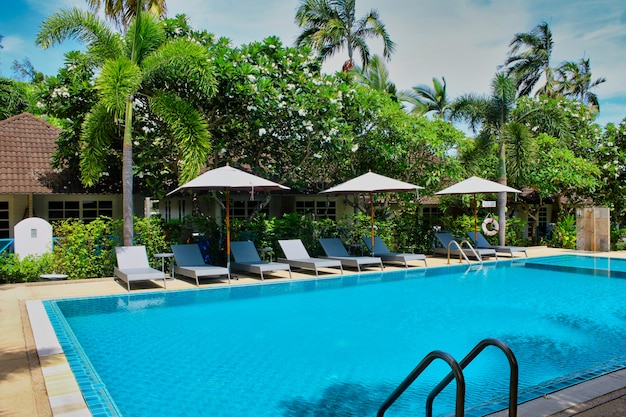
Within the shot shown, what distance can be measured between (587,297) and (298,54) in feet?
35.5

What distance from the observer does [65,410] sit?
5047 millimetres

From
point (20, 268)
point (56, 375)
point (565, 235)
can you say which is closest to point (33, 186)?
point (20, 268)

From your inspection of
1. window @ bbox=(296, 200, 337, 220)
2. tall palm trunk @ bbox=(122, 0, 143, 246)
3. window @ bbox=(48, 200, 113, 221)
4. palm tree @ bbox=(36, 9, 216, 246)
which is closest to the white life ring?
window @ bbox=(296, 200, 337, 220)

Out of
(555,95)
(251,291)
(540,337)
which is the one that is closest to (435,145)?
(251,291)

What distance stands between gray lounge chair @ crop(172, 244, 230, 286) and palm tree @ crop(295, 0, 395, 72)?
55.2ft

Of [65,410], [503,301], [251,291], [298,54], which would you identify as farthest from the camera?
[298,54]

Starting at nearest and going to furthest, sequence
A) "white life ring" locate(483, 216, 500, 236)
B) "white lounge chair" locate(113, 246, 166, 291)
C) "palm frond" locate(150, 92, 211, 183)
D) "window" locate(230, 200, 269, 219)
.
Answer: "white lounge chair" locate(113, 246, 166, 291) < "palm frond" locate(150, 92, 211, 183) < "white life ring" locate(483, 216, 500, 236) < "window" locate(230, 200, 269, 219)

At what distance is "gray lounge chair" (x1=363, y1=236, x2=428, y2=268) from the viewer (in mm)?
17144

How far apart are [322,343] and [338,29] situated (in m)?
23.5

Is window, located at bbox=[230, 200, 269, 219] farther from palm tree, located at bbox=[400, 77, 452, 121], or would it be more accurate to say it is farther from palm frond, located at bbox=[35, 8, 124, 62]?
palm tree, located at bbox=[400, 77, 452, 121]

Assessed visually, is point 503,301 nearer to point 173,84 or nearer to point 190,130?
point 190,130

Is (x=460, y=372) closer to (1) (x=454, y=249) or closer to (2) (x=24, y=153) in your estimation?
(1) (x=454, y=249)

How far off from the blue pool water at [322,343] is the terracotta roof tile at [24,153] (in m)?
7.72

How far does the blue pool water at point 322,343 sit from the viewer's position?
5.96 metres
